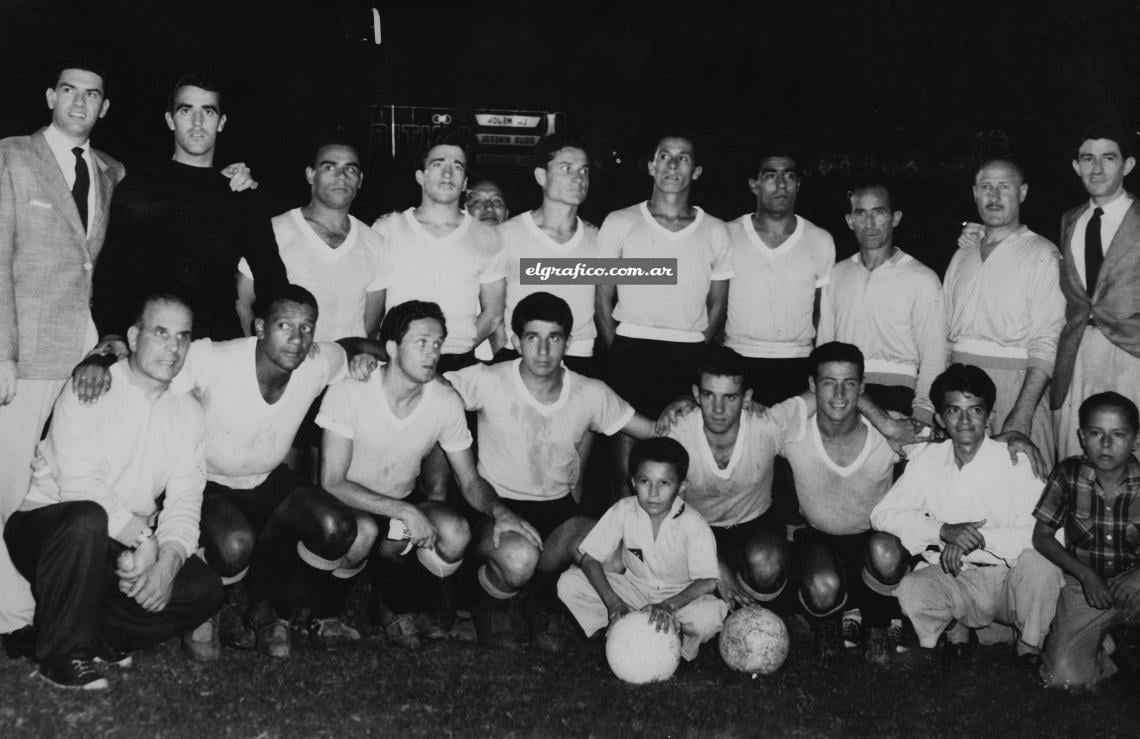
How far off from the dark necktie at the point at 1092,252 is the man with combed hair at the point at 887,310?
62 centimetres

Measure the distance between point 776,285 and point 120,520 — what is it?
120 inches

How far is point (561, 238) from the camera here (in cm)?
495

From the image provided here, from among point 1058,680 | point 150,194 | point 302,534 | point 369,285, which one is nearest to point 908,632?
point 1058,680

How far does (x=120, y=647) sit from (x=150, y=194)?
179cm

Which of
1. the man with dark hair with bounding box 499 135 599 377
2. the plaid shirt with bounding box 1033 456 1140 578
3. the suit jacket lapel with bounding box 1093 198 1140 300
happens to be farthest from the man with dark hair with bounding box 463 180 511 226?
the plaid shirt with bounding box 1033 456 1140 578

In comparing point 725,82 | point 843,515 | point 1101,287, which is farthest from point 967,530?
point 725,82

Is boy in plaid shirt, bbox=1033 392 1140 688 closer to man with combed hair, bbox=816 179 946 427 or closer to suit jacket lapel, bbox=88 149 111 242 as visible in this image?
man with combed hair, bbox=816 179 946 427

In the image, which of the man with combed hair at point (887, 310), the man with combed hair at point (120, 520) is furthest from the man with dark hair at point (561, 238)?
the man with combed hair at point (120, 520)

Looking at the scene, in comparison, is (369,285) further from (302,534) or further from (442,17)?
(442,17)

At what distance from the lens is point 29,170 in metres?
3.92

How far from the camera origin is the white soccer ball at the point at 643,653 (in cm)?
367

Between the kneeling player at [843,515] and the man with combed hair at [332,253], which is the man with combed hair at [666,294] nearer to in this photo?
the kneeling player at [843,515]

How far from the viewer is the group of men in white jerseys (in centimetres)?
370

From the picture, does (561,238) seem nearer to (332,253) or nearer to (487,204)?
(487,204)
